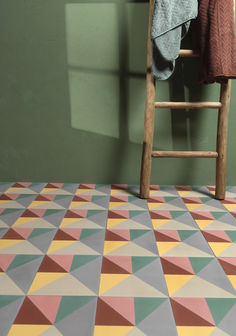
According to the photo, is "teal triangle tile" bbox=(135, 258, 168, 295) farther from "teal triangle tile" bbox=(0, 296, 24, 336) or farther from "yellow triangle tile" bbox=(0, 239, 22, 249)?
"yellow triangle tile" bbox=(0, 239, 22, 249)

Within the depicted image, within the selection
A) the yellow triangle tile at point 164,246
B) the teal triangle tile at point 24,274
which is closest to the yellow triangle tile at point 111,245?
the yellow triangle tile at point 164,246

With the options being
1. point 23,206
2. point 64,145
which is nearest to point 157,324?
point 23,206

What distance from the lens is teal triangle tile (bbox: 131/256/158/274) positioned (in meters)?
0.99

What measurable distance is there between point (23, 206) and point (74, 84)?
78cm

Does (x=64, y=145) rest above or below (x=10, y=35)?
below

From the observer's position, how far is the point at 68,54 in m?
1.79

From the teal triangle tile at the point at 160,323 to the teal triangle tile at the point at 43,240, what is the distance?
48cm

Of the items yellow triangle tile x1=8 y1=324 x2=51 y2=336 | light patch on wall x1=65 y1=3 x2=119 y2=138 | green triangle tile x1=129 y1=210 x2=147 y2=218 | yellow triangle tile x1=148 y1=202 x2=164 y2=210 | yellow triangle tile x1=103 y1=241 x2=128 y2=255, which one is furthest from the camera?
light patch on wall x1=65 y1=3 x2=119 y2=138

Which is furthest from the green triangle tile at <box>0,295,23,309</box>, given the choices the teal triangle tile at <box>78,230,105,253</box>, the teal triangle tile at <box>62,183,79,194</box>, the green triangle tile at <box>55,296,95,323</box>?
the teal triangle tile at <box>62,183,79,194</box>

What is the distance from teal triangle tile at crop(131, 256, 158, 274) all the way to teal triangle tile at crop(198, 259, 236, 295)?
0.56 ft

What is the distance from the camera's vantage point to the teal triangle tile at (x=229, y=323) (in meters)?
0.73

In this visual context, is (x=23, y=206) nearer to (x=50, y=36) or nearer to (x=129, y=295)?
(x=129, y=295)

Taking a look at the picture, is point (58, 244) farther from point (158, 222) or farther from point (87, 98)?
point (87, 98)

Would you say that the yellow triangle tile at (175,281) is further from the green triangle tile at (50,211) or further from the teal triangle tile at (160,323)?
the green triangle tile at (50,211)
